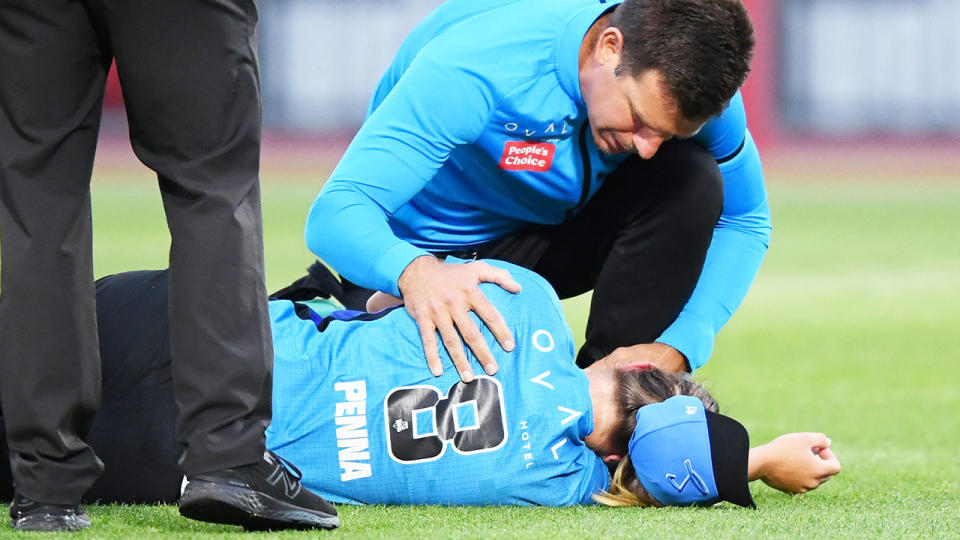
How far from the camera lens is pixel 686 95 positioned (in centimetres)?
280

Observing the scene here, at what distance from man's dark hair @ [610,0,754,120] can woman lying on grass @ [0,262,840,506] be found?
519 millimetres

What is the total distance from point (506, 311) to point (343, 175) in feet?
1.70

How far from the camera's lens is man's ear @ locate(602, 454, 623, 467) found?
271 cm

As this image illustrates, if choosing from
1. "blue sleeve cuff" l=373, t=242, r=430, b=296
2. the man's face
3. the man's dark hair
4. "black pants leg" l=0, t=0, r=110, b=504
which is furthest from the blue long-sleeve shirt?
"black pants leg" l=0, t=0, r=110, b=504

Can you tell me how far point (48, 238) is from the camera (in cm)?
220

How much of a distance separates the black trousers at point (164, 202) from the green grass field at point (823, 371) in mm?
212

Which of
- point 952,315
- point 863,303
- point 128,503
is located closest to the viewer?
point 128,503

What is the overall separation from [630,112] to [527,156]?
35 cm

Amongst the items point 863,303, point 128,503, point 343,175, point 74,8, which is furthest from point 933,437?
point 863,303

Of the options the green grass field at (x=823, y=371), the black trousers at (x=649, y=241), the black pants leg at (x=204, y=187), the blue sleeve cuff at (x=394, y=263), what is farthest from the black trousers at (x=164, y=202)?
the black trousers at (x=649, y=241)

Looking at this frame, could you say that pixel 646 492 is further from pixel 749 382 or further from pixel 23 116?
pixel 749 382

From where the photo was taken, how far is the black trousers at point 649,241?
338cm

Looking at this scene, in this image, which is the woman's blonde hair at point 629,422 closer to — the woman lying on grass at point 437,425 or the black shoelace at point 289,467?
the woman lying on grass at point 437,425

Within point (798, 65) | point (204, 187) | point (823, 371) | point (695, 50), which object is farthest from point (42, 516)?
point (798, 65)
